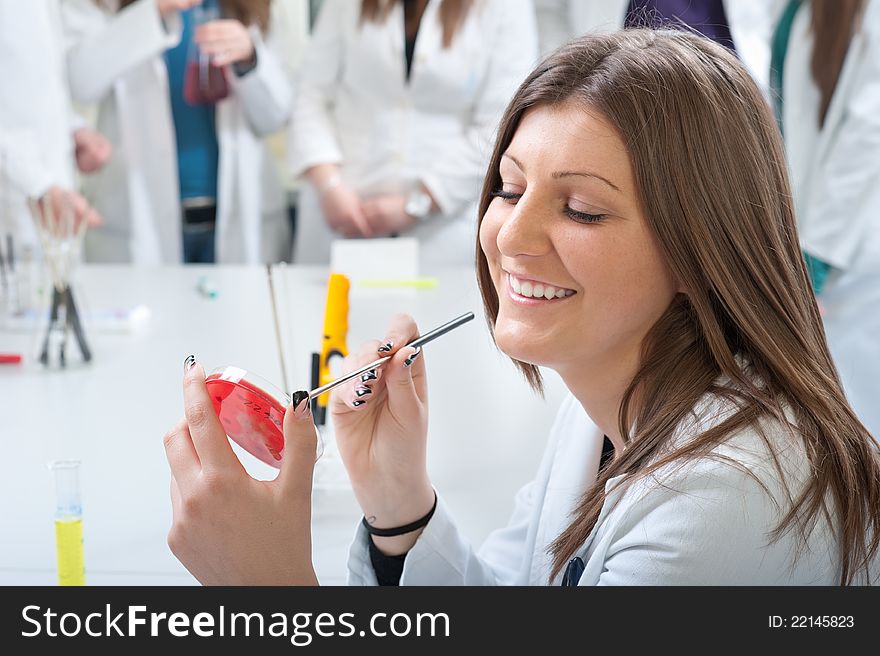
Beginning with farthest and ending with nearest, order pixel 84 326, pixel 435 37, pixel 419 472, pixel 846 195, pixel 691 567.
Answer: pixel 435 37 → pixel 846 195 → pixel 84 326 → pixel 419 472 → pixel 691 567

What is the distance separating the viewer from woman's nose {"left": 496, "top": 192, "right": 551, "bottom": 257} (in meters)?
0.80

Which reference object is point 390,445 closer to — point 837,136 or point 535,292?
point 535,292

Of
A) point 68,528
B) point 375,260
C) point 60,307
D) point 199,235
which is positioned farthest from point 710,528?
point 199,235

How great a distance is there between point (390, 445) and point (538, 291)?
0.25 metres

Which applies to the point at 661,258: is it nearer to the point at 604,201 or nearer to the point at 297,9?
the point at 604,201

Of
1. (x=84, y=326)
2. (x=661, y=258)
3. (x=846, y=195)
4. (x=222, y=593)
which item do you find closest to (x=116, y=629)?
(x=222, y=593)

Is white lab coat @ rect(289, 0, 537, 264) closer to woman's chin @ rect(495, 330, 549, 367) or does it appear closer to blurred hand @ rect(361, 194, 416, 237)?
blurred hand @ rect(361, 194, 416, 237)

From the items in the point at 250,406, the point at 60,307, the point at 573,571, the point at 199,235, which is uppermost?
the point at 250,406

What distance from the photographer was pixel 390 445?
3.19 feet

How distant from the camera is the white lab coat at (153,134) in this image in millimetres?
2738

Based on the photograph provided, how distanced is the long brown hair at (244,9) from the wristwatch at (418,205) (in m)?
0.75

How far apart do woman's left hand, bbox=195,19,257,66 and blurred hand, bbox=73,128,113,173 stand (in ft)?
1.34

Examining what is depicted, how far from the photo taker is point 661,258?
780mm

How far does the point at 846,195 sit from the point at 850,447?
6.04 feet
